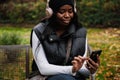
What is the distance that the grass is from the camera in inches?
326

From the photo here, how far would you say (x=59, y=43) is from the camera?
4.80m

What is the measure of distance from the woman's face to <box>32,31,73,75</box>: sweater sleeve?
349mm

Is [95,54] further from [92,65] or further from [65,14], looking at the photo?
[65,14]

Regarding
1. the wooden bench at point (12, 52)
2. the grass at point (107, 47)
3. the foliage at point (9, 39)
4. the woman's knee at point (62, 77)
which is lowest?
the grass at point (107, 47)

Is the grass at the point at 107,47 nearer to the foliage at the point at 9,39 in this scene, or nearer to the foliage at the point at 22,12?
the foliage at the point at 22,12

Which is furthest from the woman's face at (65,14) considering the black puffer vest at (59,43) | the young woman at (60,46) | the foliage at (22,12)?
the foliage at (22,12)

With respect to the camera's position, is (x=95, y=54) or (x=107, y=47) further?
(x=107, y=47)

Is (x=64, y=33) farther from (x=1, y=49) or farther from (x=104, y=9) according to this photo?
(x=104, y=9)

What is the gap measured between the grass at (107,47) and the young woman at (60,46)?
0.99 meters

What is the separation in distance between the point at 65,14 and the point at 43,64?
60 centimetres

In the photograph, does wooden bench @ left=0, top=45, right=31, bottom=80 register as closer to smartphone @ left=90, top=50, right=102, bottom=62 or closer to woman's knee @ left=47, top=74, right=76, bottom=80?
woman's knee @ left=47, top=74, right=76, bottom=80

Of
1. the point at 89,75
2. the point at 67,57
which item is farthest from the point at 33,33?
the point at 89,75

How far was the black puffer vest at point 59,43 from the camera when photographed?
4738 mm

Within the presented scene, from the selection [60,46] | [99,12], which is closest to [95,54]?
[60,46]
